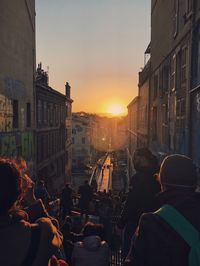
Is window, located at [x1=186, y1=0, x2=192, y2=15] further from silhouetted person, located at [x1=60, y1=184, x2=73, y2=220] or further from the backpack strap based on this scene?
the backpack strap

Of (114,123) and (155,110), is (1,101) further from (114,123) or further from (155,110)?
(114,123)

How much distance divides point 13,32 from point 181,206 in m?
18.9

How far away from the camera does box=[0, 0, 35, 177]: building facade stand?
720 inches

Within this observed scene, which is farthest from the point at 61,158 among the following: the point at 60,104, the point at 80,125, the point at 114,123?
the point at 114,123

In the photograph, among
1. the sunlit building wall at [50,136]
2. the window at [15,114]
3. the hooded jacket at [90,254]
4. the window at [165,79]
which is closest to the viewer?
the hooded jacket at [90,254]

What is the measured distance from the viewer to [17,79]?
21.0 meters

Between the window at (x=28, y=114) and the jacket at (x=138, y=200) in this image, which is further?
the window at (x=28, y=114)

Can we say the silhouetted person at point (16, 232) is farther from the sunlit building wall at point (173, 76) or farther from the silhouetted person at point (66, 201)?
the silhouetted person at point (66, 201)

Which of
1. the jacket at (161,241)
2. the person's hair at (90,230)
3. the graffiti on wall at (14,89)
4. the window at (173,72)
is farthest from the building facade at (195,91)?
the graffiti on wall at (14,89)

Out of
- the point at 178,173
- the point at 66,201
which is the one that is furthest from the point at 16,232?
the point at 66,201

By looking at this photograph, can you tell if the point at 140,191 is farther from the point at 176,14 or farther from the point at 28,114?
the point at 28,114

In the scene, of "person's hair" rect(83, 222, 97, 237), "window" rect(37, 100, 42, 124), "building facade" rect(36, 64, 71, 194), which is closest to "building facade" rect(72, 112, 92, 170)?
"building facade" rect(36, 64, 71, 194)

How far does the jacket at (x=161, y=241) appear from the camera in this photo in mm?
2295

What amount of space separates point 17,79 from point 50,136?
1375 centimetres
